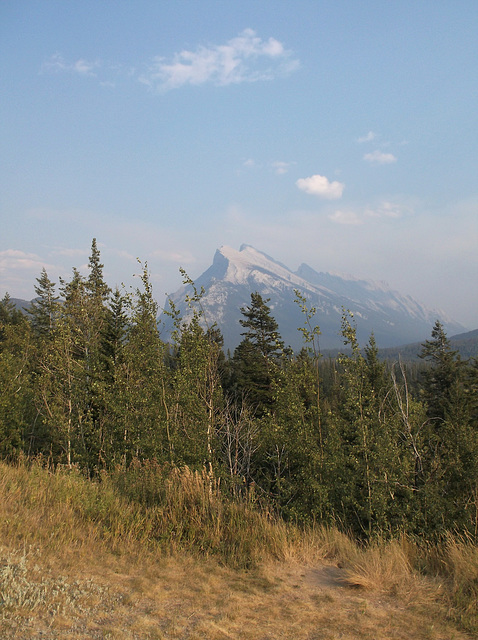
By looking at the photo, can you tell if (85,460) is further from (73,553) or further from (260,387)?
(260,387)

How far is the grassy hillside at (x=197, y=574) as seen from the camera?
4.29 meters

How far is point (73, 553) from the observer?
5.54 meters

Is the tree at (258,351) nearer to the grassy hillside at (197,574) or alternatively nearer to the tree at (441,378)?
the tree at (441,378)

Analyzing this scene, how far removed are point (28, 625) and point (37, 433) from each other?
77.8ft

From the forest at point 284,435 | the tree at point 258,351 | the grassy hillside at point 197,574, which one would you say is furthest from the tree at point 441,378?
the grassy hillside at point 197,574

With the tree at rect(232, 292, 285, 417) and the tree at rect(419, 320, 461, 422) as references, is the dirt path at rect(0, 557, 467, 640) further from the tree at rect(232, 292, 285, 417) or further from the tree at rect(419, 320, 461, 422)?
the tree at rect(419, 320, 461, 422)

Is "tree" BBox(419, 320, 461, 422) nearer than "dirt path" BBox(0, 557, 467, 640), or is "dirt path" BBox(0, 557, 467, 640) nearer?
"dirt path" BBox(0, 557, 467, 640)

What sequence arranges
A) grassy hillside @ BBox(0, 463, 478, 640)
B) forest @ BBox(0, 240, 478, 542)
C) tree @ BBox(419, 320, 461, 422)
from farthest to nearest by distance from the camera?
tree @ BBox(419, 320, 461, 422) < forest @ BBox(0, 240, 478, 542) < grassy hillside @ BBox(0, 463, 478, 640)

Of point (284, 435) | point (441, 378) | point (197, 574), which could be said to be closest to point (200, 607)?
point (197, 574)

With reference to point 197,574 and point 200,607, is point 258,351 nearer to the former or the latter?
point 197,574

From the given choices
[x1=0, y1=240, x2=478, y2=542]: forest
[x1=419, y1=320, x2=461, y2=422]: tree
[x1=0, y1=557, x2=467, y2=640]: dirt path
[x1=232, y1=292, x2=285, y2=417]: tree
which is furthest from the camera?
[x1=419, y1=320, x2=461, y2=422]: tree

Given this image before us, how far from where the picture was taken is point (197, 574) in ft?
18.0

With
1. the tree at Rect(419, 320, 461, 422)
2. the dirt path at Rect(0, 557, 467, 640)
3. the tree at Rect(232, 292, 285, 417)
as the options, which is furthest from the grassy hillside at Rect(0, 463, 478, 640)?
the tree at Rect(419, 320, 461, 422)

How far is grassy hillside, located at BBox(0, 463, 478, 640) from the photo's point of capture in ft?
14.1
